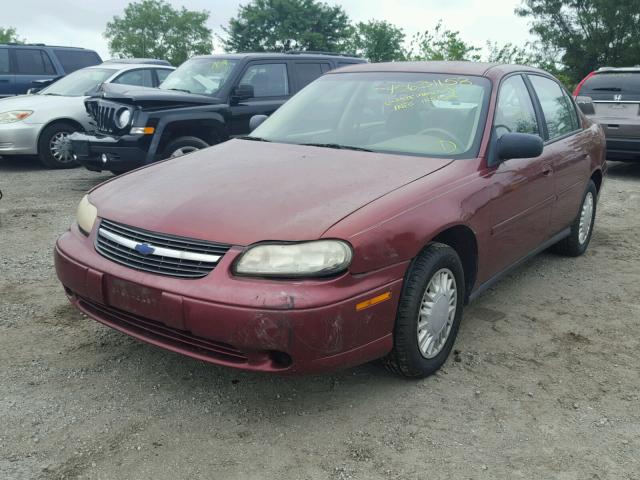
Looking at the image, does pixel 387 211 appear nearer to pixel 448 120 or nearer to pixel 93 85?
pixel 448 120

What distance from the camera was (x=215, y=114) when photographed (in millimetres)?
7742

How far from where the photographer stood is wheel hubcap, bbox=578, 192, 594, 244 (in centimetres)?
534

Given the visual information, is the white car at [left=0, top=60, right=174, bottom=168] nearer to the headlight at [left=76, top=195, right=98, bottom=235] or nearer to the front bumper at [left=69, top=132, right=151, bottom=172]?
the front bumper at [left=69, top=132, right=151, bottom=172]

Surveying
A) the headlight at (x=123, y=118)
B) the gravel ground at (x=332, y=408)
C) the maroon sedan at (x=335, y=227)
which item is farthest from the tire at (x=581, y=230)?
the headlight at (x=123, y=118)

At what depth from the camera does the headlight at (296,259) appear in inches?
104

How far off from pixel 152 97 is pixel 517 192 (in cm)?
485

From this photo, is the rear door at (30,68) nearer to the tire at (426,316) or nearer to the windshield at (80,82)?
the windshield at (80,82)

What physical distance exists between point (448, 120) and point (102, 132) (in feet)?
16.9

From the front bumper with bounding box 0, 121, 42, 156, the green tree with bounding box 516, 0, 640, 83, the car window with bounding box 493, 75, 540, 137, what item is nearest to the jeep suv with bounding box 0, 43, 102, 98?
the front bumper with bounding box 0, 121, 42, 156

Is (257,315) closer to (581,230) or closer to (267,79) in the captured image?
(581,230)

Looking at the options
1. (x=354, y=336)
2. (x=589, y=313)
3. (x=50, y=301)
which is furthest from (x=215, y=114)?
(x=354, y=336)

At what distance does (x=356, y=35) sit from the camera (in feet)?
196

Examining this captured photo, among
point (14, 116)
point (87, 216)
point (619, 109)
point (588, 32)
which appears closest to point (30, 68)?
point (14, 116)

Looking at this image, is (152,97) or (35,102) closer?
(152,97)
